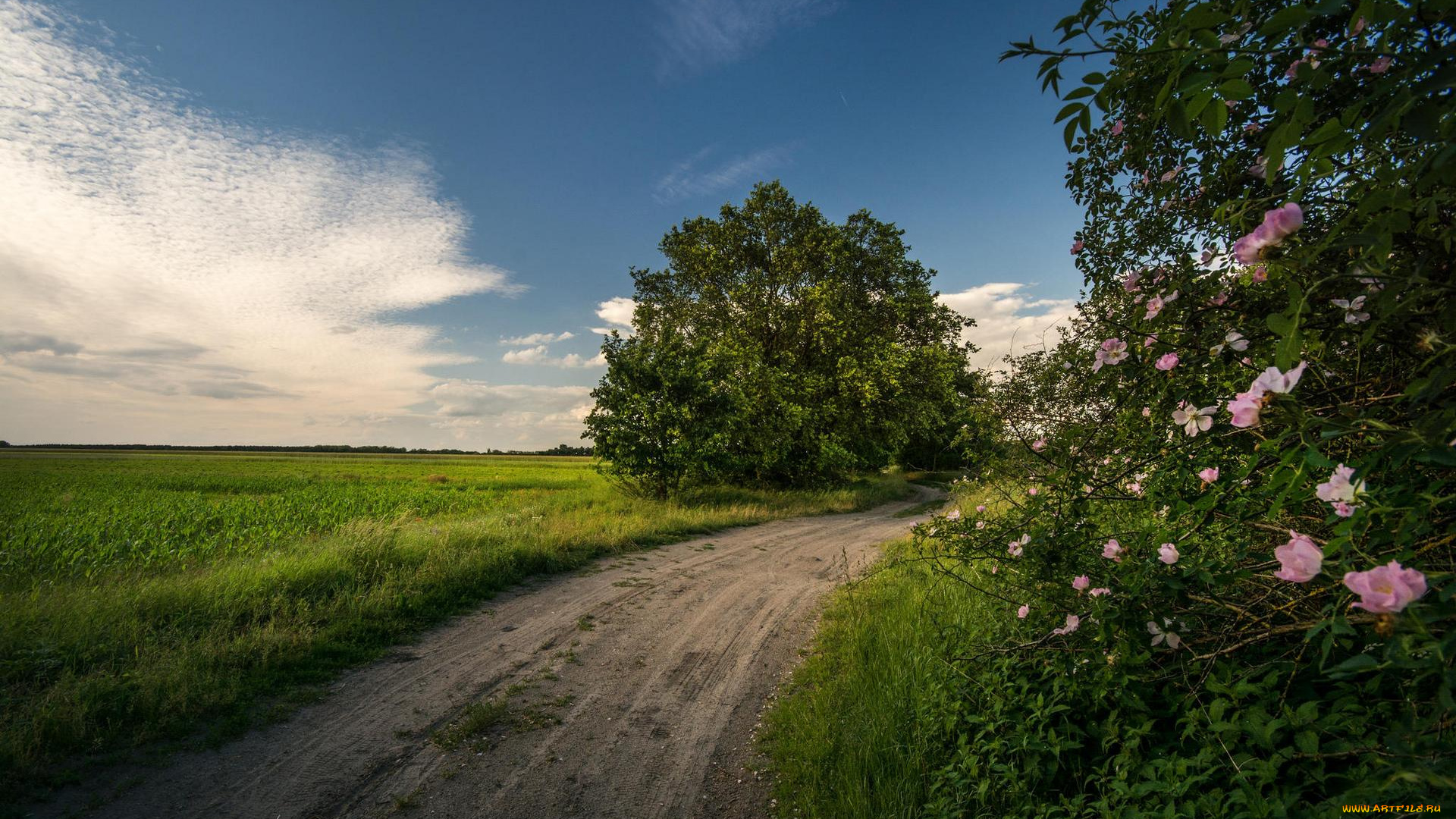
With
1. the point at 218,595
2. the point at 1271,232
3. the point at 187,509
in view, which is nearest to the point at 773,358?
the point at 218,595

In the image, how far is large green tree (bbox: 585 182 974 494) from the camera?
16.3 m

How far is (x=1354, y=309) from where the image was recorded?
180cm

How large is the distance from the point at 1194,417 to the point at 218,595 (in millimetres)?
8664

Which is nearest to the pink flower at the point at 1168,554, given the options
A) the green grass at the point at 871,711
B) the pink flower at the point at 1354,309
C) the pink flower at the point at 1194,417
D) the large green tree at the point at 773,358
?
the pink flower at the point at 1194,417

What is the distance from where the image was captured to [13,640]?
4.90 metres

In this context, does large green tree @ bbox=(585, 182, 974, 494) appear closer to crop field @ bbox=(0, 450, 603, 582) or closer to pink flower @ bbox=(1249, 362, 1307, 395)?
crop field @ bbox=(0, 450, 603, 582)

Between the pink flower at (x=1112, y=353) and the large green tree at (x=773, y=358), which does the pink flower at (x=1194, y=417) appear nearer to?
the pink flower at (x=1112, y=353)

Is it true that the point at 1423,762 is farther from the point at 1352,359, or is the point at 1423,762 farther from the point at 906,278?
the point at 906,278

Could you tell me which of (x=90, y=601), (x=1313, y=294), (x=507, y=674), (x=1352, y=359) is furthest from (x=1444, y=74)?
(x=90, y=601)

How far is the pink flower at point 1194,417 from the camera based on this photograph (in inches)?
86.4

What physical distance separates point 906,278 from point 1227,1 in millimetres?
22142

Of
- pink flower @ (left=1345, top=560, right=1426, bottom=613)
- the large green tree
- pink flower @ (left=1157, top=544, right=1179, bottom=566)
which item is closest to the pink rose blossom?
pink flower @ (left=1157, top=544, right=1179, bottom=566)

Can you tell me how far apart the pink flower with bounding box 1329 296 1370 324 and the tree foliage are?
1 centimetres

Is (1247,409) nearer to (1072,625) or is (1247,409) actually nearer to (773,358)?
(1072,625)
